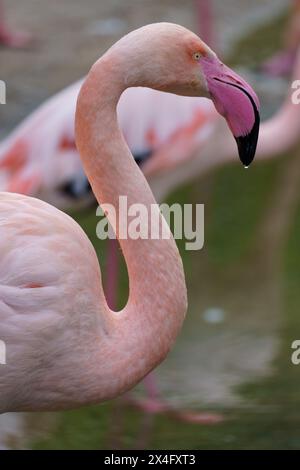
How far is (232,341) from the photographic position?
5.24m


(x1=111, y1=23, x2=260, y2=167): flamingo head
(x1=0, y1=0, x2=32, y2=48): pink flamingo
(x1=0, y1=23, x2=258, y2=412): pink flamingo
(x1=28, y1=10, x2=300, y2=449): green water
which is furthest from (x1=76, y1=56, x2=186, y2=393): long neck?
(x1=0, y1=0, x2=32, y2=48): pink flamingo

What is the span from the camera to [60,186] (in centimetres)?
509

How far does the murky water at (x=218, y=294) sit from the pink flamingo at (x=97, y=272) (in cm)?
127

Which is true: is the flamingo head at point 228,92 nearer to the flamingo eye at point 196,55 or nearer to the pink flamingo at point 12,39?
the flamingo eye at point 196,55

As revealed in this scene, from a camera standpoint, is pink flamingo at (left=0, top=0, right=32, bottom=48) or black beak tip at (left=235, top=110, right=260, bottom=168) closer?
black beak tip at (left=235, top=110, right=260, bottom=168)

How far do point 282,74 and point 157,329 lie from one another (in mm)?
4877

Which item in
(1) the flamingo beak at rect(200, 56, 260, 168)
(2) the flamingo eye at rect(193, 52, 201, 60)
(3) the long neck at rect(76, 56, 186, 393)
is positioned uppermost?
(2) the flamingo eye at rect(193, 52, 201, 60)

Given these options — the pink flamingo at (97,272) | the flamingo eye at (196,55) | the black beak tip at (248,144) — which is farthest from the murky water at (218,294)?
the flamingo eye at (196,55)

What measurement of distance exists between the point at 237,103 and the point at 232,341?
→ 240 centimetres

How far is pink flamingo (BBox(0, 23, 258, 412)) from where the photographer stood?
2982mm

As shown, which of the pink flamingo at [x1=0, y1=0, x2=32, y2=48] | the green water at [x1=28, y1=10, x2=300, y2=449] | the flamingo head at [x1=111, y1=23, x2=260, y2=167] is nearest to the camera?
the flamingo head at [x1=111, y1=23, x2=260, y2=167]

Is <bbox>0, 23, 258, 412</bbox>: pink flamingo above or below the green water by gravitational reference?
below

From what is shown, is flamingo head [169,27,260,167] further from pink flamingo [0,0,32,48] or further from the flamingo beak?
pink flamingo [0,0,32,48]

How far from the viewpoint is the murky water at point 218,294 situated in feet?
14.6
